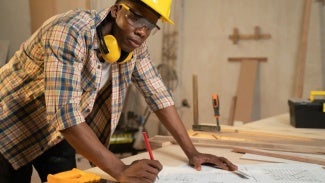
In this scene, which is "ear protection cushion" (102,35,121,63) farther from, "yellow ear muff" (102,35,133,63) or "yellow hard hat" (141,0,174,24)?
"yellow hard hat" (141,0,174,24)

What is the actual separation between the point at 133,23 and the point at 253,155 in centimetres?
76

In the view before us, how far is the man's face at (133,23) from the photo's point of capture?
1.25 meters

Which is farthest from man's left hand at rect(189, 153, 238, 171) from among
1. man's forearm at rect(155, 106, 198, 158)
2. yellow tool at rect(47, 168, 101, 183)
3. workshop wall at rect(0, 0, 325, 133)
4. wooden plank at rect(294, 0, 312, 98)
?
wooden plank at rect(294, 0, 312, 98)

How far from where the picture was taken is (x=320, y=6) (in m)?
3.60

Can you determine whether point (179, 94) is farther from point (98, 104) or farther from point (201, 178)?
point (201, 178)

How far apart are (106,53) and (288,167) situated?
81 cm

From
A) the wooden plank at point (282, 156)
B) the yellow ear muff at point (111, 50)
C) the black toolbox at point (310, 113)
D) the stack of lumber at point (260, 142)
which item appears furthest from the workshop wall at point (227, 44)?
the wooden plank at point (282, 156)

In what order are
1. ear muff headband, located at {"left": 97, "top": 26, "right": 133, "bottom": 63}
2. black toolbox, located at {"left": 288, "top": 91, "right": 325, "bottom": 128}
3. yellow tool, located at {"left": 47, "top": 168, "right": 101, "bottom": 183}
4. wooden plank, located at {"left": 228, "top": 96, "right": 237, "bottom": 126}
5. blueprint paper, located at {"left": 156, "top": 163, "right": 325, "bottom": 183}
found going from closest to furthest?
1. yellow tool, located at {"left": 47, "top": 168, "right": 101, "bottom": 183}
2. blueprint paper, located at {"left": 156, "top": 163, "right": 325, "bottom": 183}
3. ear muff headband, located at {"left": 97, "top": 26, "right": 133, "bottom": 63}
4. black toolbox, located at {"left": 288, "top": 91, "right": 325, "bottom": 128}
5. wooden plank, located at {"left": 228, "top": 96, "right": 237, "bottom": 126}

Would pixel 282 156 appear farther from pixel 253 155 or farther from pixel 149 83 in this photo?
pixel 149 83

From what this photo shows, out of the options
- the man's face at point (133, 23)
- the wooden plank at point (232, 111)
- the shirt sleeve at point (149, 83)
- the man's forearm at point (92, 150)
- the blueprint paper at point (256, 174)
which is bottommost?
the wooden plank at point (232, 111)

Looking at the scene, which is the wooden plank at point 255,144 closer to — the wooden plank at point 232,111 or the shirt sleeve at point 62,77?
the shirt sleeve at point 62,77

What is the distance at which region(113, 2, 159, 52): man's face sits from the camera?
4.09 ft

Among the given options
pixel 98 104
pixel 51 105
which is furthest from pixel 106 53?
pixel 98 104

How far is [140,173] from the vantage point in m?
1.08
